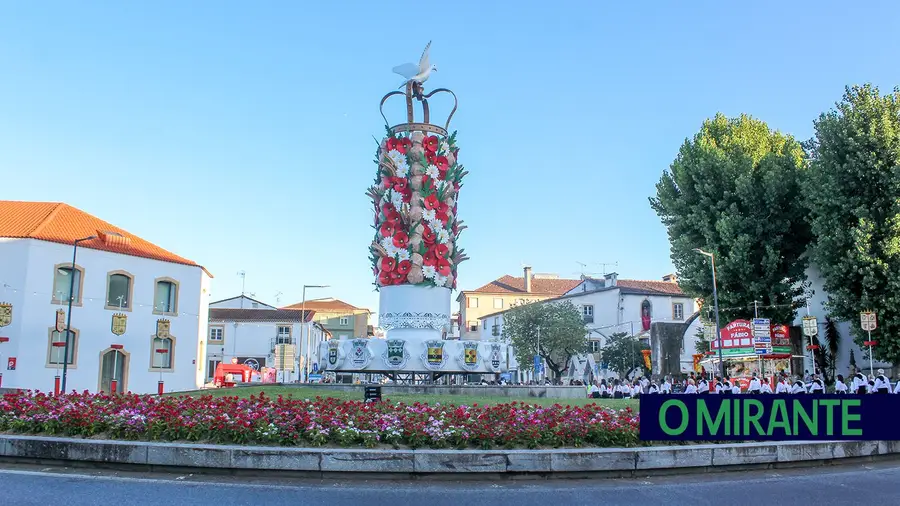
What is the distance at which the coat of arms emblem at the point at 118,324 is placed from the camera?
4250 centimetres

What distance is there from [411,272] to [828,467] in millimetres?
21816

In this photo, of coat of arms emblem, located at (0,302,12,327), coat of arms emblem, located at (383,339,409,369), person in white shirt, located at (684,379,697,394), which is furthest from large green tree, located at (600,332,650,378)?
coat of arms emblem, located at (0,302,12,327)

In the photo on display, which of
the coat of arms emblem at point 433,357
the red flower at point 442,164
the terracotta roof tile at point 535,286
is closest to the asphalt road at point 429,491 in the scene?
the coat of arms emblem at point 433,357

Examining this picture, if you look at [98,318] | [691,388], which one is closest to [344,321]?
[98,318]

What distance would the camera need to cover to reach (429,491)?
9.91 m

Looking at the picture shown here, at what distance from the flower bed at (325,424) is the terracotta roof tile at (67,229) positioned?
3089 cm

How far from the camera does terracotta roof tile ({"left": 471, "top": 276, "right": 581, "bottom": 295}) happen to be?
95894 millimetres

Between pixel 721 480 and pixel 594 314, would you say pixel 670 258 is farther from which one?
pixel 594 314

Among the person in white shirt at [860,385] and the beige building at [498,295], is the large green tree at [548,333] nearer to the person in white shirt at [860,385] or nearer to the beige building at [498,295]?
the beige building at [498,295]

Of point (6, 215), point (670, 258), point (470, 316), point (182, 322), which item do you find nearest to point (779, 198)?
point (670, 258)

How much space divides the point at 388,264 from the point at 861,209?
1862 cm

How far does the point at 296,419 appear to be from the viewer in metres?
12.1

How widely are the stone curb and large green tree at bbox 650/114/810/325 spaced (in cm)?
2505

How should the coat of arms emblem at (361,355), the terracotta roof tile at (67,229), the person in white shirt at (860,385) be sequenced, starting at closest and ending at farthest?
the person in white shirt at (860,385) → the coat of arms emblem at (361,355) → the terracotta roof tile at (67,229)
